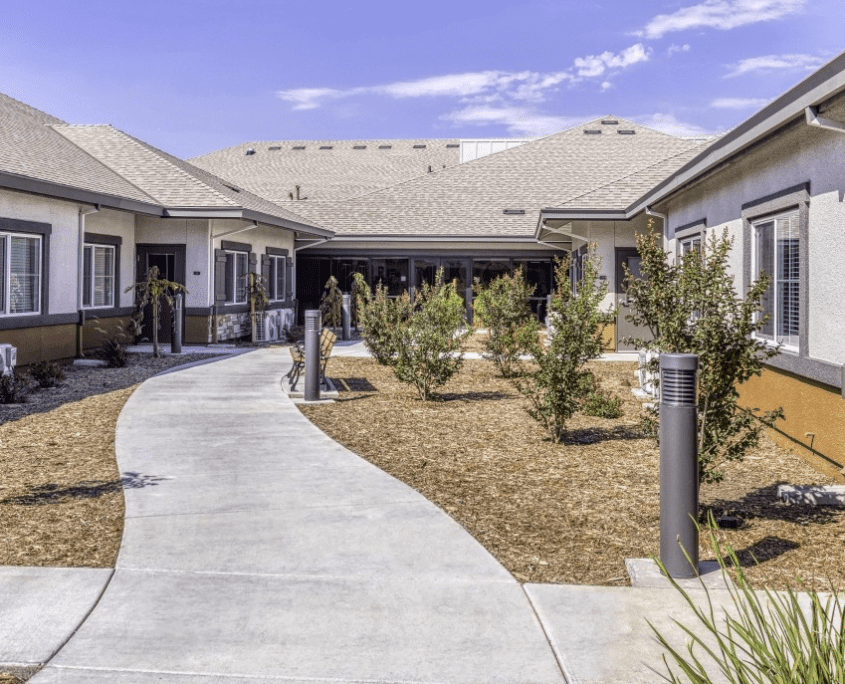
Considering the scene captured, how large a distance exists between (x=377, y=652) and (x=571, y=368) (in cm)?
608

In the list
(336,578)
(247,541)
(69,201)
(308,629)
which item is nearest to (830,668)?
(308,629)

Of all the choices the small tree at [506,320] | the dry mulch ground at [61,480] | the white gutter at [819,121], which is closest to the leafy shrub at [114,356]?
the dry mulch ground at [61,480]

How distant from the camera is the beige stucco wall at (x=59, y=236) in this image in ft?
53.3

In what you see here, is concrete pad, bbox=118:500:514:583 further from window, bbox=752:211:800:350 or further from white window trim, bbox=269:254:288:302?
white window trim, bbox=269:254:288:302

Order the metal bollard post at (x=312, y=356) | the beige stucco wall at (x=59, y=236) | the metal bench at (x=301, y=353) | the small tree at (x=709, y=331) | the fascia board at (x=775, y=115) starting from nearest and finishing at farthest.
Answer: the small tree at (x=709, y=331), the fascia board at (x=775, y=115), the metal bollard post at (x=312, y=356), the metal bench at (x=301, y=353), the beige stucco wall at (x=59, y=236)

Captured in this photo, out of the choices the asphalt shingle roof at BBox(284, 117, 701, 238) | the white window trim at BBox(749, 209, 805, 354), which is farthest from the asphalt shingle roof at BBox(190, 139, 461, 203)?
the white window trim at BBox(749, 209, 805, 354)

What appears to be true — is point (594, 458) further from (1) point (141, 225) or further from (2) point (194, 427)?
(1) point (141, 225)

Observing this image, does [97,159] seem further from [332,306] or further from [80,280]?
[332,306]

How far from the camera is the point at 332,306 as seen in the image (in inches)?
1141

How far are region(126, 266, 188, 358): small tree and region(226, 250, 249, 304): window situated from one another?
194cm

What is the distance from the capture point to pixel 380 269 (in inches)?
1312

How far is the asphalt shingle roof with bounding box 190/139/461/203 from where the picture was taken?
131 ft

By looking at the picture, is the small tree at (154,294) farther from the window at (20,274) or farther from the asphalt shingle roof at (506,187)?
the asphalt shingle roof at (506,187)

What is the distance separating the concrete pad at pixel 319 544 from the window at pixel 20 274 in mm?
11096
